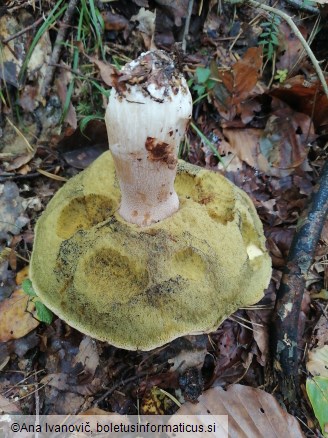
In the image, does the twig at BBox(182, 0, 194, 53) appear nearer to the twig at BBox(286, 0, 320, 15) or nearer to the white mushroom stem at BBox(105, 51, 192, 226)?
the twig at BBox(286, 0, 320, 15)

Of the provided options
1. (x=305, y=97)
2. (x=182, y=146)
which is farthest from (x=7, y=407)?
(x=305, y=97)

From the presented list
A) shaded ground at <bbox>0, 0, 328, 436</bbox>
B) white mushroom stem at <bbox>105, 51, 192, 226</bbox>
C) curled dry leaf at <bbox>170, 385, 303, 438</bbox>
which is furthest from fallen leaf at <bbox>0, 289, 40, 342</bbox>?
white mushroom stem at <bbox>105, 51, 192, 226</bbox>

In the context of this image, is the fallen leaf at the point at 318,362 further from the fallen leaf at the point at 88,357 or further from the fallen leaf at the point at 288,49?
the fallen leaf at the point at 288,49

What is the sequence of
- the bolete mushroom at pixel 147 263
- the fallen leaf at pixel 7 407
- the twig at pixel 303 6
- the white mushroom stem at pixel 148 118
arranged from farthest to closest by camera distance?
the twig at pixel 303 6 → the fallen leaf at pixel 7 407 → the bolete mushroom at pixel 147 263 → the white mushroom stem at pixel 148 118

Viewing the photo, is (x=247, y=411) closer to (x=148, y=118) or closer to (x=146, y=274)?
(x=146, y=274)

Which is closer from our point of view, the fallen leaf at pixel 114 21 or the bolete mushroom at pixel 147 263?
the bolete mushroom at pixel 147 263

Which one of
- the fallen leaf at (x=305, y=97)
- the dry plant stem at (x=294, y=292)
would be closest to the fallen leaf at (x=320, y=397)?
the dry plant stem at (x=294, y=292)
